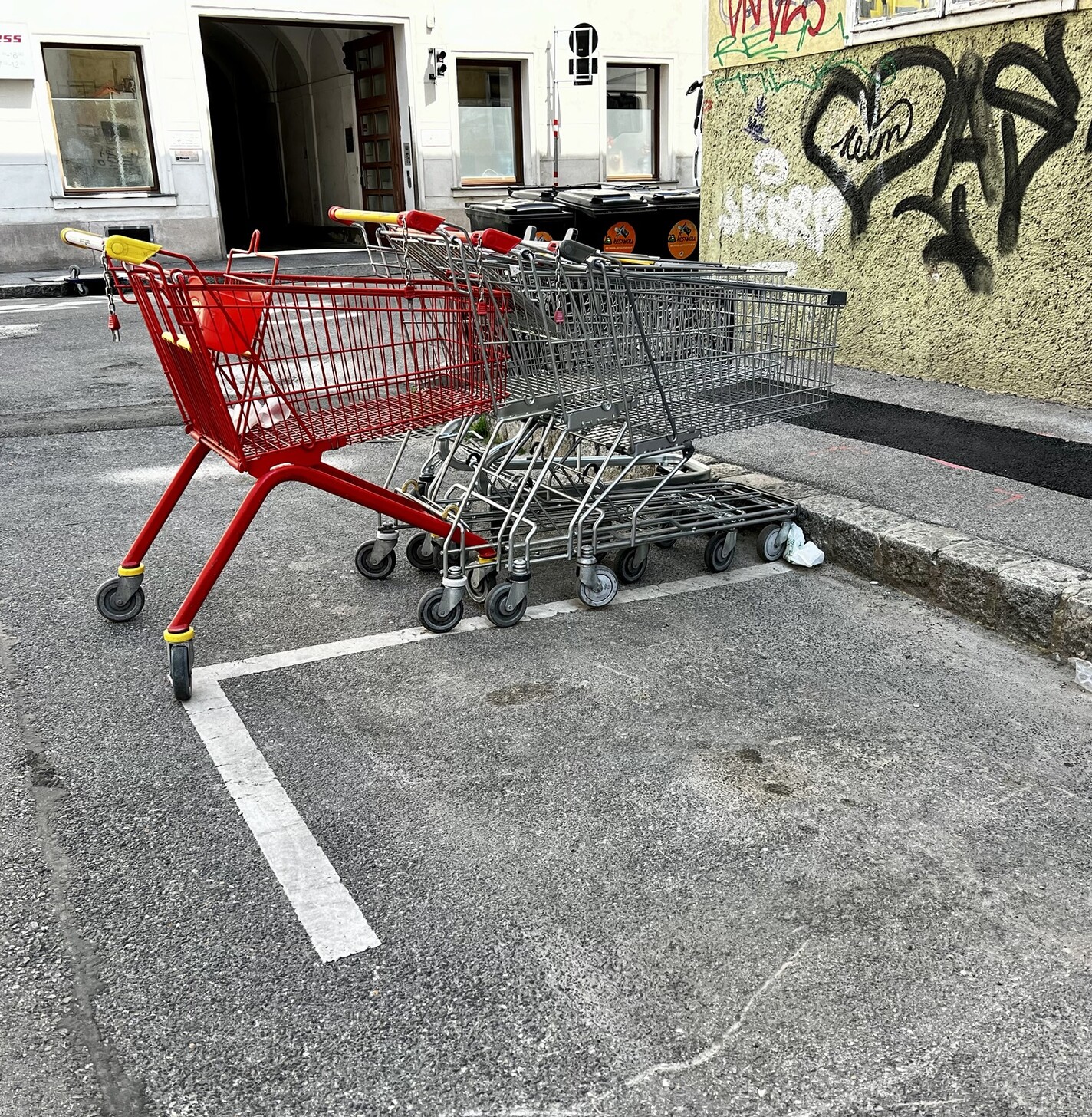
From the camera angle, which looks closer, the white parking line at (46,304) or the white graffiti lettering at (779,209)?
the white graffiti lettering at (779,209)

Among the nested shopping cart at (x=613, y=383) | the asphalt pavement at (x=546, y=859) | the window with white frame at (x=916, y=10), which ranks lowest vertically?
the asphalt pavement at (x=546, y=859)

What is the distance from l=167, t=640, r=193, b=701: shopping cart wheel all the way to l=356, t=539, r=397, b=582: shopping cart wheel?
3.69ft

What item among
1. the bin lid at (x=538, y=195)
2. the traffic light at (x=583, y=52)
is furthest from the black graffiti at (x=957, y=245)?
the traffic light at (x=583, y=52)

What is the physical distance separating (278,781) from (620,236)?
11.8 m

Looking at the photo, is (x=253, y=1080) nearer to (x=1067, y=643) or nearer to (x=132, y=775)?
(x=132, y=775)

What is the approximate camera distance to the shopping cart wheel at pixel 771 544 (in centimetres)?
448

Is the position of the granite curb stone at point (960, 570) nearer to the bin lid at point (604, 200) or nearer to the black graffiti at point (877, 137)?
the black graffiti at point (877, 137)

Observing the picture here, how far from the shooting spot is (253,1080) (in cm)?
196

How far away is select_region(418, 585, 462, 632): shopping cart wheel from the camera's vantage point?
383cm

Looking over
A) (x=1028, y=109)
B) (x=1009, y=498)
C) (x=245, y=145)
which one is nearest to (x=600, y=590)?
(x=1009, y=498)

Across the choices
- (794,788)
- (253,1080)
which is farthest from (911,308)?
(253,1080)

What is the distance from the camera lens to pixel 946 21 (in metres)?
6.34

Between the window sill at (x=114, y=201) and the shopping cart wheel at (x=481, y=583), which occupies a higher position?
the window sill at (x=114, y=201)

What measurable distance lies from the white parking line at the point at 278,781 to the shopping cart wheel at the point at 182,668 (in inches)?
1.8
